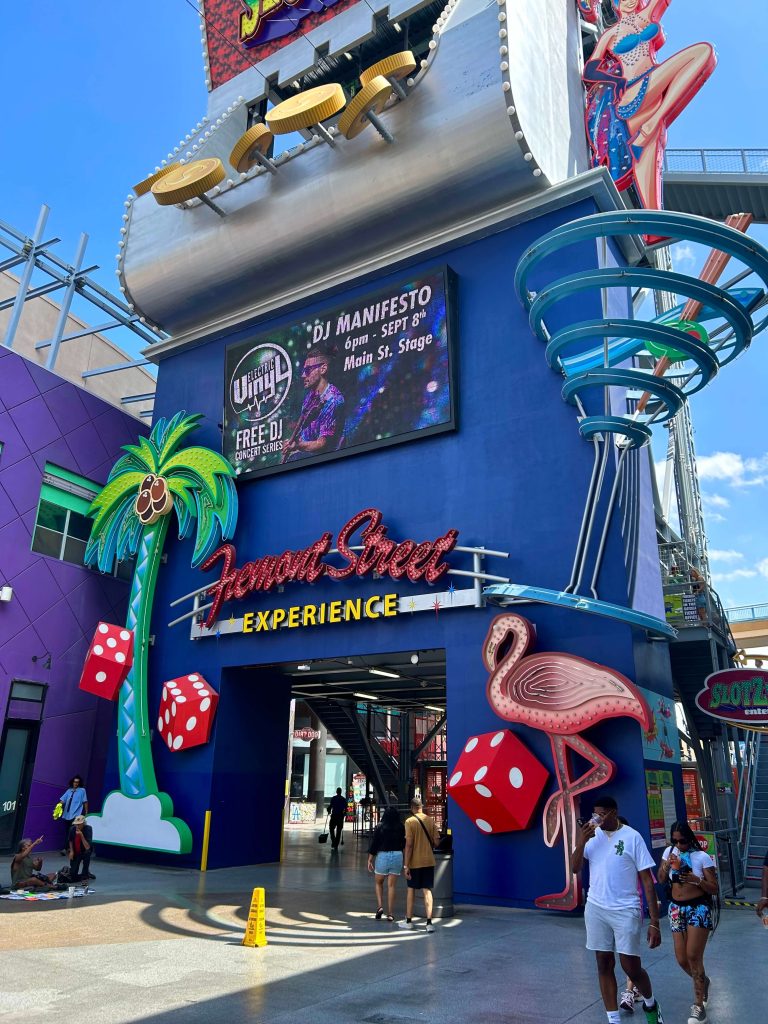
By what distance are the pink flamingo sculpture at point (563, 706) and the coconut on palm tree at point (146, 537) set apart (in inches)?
344

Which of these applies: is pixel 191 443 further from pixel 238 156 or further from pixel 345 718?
pixel 345 718

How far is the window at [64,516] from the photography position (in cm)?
2355

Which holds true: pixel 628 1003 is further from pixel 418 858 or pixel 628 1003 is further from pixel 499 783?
pixel 499 783

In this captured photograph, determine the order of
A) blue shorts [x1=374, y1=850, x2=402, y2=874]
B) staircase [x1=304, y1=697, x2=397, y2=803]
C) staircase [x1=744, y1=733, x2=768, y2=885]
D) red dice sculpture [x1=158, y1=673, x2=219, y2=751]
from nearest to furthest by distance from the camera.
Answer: blue shorts [x1=374, y1=850, x2=402, y2=874] → staircase [x1=744, y1=733, x2=768, y2=885] → red dice sculpture [x1=158, y1=673, x2=219, y2=751] → staircase [x1=304, y1=697, x2=397, y2=803]

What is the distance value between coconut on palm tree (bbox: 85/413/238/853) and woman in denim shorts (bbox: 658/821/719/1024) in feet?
45.3

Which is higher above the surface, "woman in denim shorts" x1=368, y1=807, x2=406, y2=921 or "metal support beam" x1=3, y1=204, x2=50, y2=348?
"metal support beam" x1=3, y1=204, x2=50, y2=348

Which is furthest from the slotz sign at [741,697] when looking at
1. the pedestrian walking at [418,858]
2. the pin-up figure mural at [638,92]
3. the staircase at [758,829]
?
the pin-up figure mural at [638,92]

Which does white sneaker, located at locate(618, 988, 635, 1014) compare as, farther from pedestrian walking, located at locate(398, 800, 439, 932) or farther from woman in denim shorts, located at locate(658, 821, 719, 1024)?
pedestrian walking, located at locate(398, 800, 439, 932)

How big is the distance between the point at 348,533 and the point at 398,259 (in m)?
6.86

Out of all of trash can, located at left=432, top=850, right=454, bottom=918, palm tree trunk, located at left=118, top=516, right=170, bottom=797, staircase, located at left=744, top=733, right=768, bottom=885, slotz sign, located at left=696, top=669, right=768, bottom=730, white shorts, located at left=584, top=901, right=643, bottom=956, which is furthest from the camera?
palm tree trunk, located at left=118, top=516, right=170, bottom=797

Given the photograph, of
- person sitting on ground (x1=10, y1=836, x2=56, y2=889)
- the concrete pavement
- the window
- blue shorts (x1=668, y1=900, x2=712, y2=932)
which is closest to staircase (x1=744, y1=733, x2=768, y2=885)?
the concrete pavement

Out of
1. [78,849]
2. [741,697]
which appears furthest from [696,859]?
[78,849]

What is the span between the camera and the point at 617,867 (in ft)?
22.8

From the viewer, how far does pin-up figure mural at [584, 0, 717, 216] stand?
18156 mm
